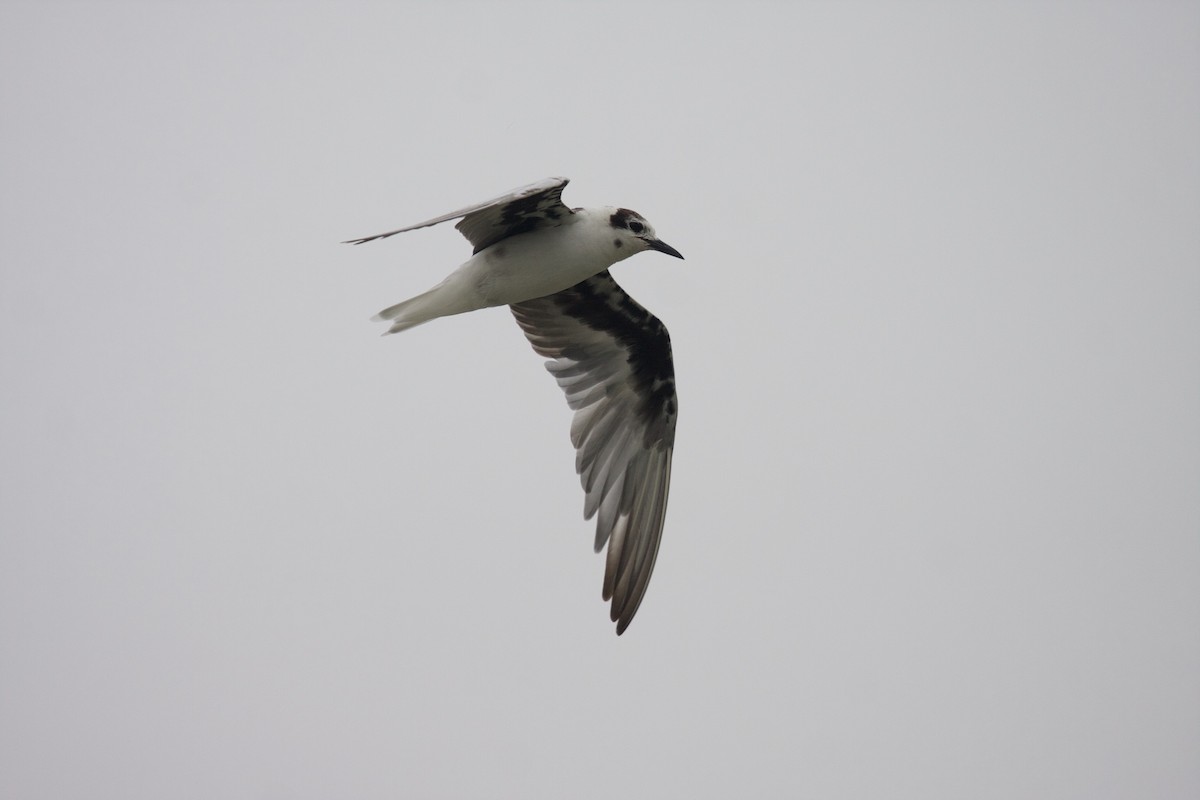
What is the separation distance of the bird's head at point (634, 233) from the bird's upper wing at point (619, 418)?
130 cm

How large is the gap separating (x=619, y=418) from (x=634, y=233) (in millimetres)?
Answer: 2024

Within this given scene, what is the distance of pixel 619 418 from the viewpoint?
9.62 metres

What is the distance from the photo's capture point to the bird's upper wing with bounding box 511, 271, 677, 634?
9359 mm

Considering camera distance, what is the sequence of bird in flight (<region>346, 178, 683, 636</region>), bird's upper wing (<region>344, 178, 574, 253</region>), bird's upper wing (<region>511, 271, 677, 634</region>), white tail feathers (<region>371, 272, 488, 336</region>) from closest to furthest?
bird's upper wing (<region>344, 178, 574, 253</region>) < white tail feathers (<region>371, 272, 488, 336</region>) < bird in flight (<region>346, 178, 683, 636</region>) < bird's upper wing (<region>511, 271, 677, 634</region>)

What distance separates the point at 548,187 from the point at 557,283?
100 centimetres

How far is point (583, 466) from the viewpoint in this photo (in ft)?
31.3

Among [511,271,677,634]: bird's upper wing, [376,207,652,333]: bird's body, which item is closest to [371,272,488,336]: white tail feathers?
[376,207,652,333]: bird's body

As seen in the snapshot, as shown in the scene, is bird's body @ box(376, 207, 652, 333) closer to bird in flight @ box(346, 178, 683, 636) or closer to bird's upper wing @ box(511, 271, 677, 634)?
bird in flight @ box(346, 178, 683, 636)

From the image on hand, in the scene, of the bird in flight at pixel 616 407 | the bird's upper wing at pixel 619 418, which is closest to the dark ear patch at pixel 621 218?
the bird in flight at pixel 616 407

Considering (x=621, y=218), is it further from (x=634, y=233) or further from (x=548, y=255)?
(x=548, y=255)

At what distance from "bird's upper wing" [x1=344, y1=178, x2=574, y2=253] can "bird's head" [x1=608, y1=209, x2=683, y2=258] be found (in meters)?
0.31

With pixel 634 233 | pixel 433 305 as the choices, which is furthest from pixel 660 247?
pixel 433 305

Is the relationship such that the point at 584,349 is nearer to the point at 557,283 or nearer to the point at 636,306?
the point at 636,306

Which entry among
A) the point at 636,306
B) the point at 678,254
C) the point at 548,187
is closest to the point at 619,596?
the point at 636,306
